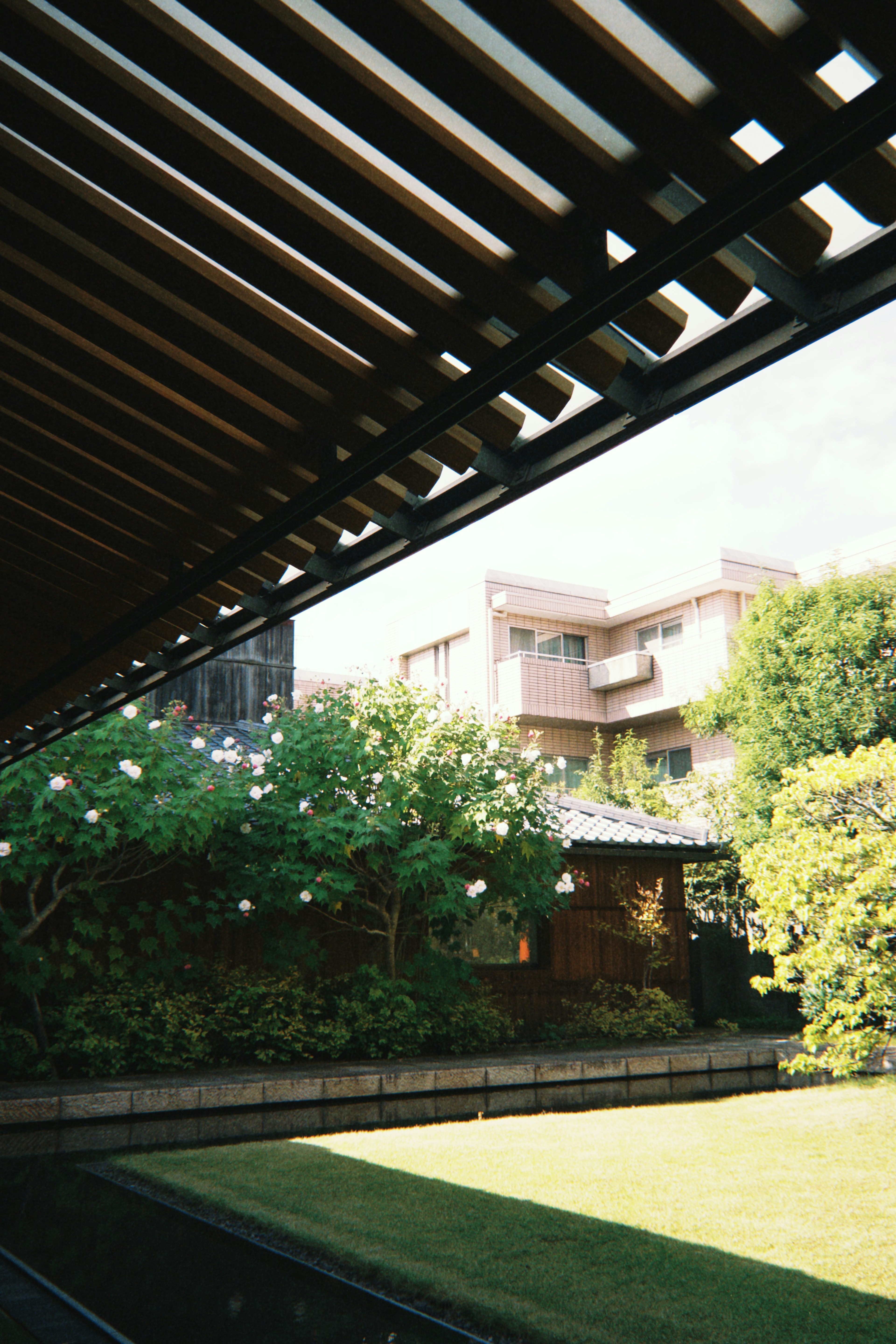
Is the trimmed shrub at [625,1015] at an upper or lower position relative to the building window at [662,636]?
lower

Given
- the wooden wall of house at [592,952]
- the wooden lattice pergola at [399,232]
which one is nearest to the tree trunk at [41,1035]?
the wooden wall of house at [592,952]

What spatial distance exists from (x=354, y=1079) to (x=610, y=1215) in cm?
487

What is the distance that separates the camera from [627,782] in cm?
2434

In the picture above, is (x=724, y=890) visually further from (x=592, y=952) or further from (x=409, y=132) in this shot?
(x=409, y=132)

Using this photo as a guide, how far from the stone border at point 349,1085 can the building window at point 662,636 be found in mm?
17284

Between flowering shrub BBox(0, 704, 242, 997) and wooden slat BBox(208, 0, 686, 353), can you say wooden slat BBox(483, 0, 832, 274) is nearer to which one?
wooden slat BBox(208, 0, 686, 353)

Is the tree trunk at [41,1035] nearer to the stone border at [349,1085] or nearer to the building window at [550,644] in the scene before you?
the stone border at [349,1085]

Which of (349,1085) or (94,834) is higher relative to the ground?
(94,834)

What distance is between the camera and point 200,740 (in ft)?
36.4

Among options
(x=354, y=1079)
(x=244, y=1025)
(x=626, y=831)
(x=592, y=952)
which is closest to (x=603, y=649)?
(x=626, y=831)

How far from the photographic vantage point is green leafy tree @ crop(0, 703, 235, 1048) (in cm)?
988

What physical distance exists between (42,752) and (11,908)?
1943 millimetres

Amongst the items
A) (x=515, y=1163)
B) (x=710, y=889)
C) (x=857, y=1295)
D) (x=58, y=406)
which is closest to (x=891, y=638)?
(x=710, y=889)

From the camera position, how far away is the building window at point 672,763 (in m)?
27.7
